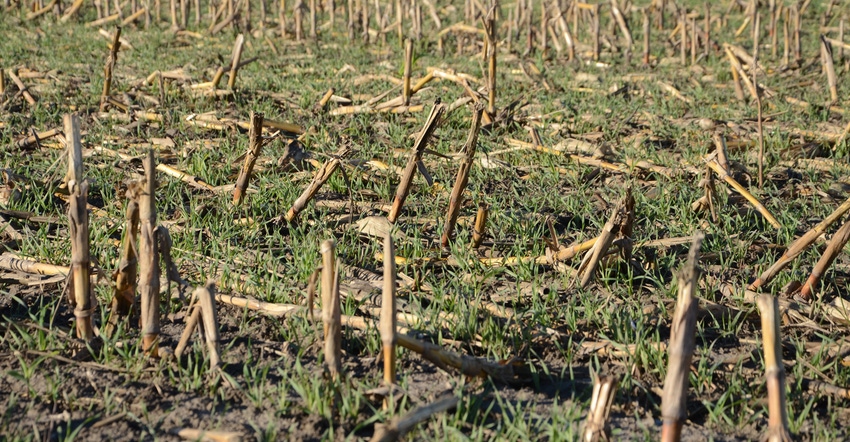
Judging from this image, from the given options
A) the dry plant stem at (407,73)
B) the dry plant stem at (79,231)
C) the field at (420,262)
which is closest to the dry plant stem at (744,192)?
the field at (420,262)

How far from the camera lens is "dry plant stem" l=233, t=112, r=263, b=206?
3777 mm

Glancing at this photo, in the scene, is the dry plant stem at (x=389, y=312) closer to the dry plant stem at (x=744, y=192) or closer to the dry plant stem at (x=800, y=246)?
the dry plant stem at (x=800, y=246)

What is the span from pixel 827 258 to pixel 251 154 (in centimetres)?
229

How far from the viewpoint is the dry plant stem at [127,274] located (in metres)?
2.53

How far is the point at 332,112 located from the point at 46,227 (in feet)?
8.11

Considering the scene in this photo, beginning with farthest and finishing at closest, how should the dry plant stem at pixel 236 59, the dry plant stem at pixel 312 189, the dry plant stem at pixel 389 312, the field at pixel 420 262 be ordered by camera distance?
the dry plant stem at pixel 236 59, the dry plant stem at pixel 312 189, the field at pixel 420 262, the dry plant stem at pixel 389 312

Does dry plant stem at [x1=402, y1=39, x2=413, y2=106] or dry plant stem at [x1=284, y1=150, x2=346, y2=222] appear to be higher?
dry plant stem at [x1=402, y1=39, x2=413, y2=106]

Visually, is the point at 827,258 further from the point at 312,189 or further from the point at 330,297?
the point at 312,189

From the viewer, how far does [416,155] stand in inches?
143

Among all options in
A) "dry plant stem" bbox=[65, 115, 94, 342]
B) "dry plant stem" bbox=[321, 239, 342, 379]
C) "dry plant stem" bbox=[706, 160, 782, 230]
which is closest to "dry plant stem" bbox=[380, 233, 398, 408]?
"dry plant stem" bbox=[321, 239, 342, 379]

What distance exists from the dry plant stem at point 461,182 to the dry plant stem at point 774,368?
1.65 meters

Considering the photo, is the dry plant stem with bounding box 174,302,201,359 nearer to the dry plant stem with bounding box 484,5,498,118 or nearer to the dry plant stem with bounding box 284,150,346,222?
the dry plant stem with bounding box 284,150,346,222

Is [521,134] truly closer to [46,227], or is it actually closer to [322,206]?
[322,206]

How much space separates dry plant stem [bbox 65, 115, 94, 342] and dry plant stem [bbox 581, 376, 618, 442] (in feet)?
4.71
